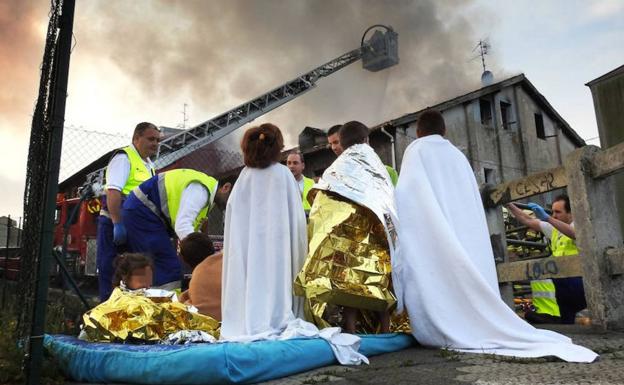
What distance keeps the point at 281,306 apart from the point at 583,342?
1.98 metres

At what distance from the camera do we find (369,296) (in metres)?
3.57

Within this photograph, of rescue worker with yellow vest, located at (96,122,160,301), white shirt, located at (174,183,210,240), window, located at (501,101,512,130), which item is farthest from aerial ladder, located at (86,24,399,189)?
white shirt, located at (174,183,210,240)

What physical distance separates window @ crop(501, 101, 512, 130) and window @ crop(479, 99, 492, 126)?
2.73 feet

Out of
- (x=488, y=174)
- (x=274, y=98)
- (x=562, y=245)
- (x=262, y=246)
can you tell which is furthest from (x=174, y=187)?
(x=488, y=174)

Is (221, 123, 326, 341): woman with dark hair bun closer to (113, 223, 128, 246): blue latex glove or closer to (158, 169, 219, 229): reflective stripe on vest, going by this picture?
(158, 169, 219, 229): reflective stripe on vest

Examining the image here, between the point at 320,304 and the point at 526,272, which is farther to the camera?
the point at 526,272

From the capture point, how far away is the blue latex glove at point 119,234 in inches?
185

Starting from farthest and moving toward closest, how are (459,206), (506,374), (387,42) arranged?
(387,42) → (459,206) → (506,374)

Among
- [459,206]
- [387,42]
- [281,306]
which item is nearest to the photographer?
[281,306]

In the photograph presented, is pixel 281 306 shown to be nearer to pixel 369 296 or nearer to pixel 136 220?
pixel 369 296

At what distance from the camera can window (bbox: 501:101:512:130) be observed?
2281 cm

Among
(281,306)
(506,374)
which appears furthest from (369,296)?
(506,374)

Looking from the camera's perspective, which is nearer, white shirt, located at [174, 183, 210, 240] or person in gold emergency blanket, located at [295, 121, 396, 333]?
person in gold emergency blanket, located at [295, 121, 396, 333]

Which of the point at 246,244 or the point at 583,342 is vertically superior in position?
the point at 246,244
